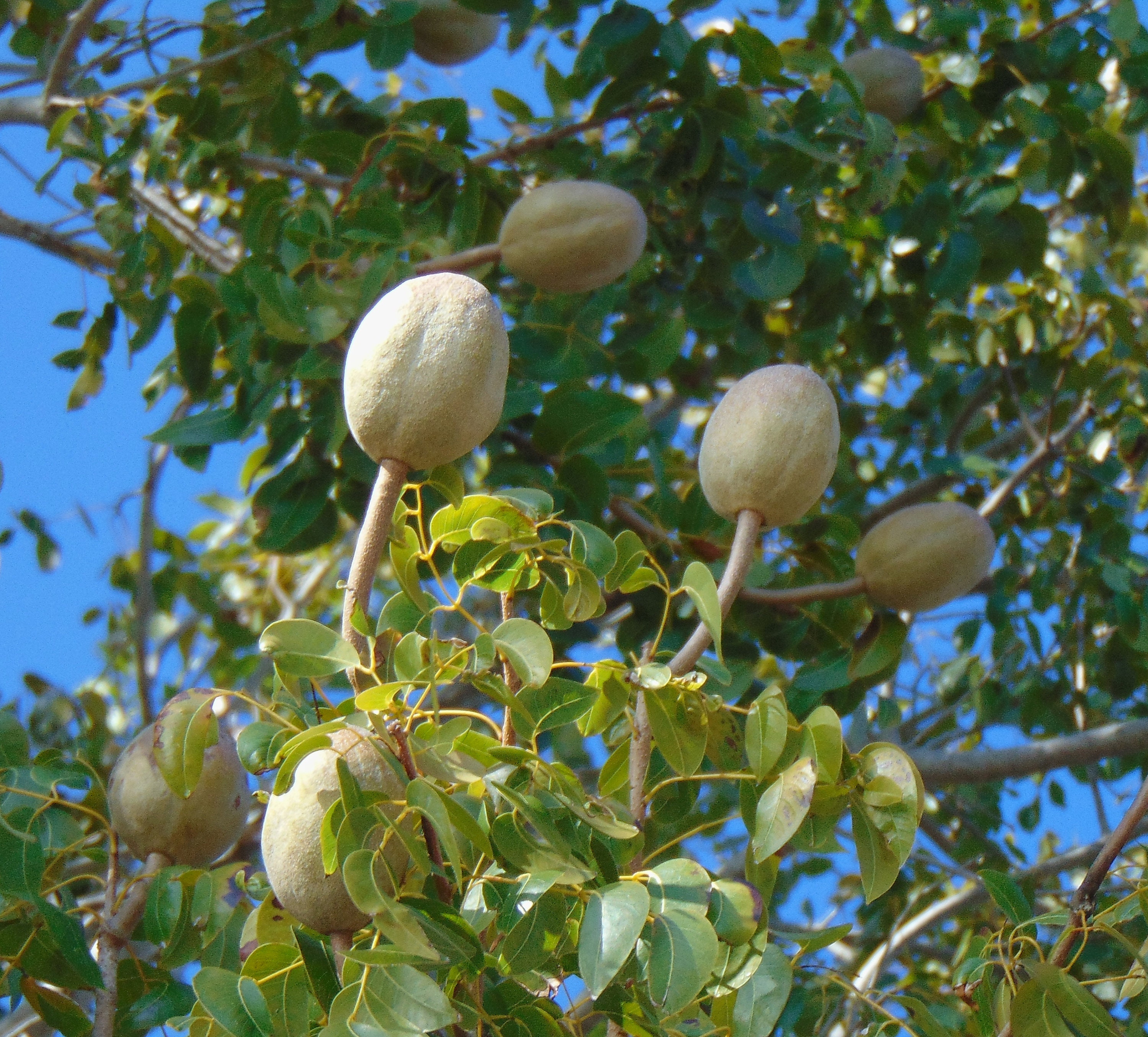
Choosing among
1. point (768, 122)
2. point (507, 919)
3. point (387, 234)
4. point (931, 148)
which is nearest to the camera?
point (507, 919)

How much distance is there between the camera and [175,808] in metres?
1.53

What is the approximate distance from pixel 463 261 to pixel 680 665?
1.09 m

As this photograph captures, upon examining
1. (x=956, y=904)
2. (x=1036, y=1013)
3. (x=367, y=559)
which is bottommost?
(x=956, y=904)

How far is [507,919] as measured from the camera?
A: 3.38 feet

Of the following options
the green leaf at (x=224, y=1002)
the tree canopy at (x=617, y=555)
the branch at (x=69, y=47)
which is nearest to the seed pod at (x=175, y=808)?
the tree canopy at (x=617, y=555)

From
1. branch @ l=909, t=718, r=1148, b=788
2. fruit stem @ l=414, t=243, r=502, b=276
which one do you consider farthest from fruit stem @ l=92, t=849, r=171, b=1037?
branch @ l=909, t=718, r=1148, b=788

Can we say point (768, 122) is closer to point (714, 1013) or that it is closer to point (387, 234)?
point (387, 234)

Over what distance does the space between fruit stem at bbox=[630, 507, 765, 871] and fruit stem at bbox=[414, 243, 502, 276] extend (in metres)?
0.94

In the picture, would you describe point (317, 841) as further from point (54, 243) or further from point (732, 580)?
point (54, 243)

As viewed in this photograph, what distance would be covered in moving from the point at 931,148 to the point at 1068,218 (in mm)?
1151

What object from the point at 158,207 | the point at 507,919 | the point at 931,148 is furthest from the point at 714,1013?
the point at 931,148

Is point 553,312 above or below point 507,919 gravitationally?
below

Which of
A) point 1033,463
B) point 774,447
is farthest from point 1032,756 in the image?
point 774,447

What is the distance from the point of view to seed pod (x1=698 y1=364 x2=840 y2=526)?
1289mm
